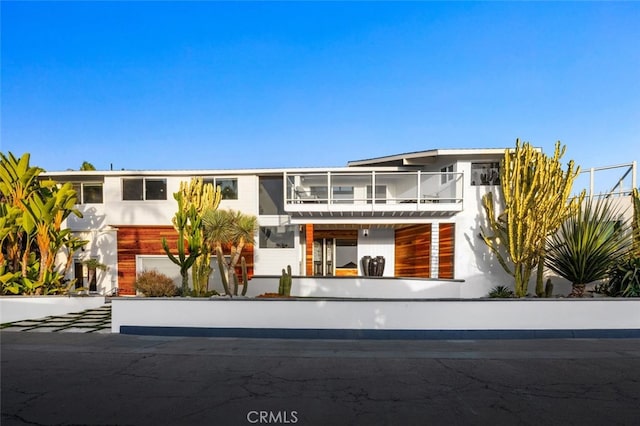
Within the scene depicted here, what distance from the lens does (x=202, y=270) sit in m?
11.8

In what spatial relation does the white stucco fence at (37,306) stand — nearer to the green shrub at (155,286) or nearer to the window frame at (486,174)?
the green shrub at (155,286)

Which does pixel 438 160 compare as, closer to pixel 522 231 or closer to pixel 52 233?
pixel 522 231

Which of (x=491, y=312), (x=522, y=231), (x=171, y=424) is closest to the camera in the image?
(x=171, y=424)

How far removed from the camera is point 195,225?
1041 centimetres

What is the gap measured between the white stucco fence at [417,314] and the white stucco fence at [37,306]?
629 cm

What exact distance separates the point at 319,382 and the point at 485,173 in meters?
11.3

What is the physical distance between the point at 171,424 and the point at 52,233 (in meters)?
11.3

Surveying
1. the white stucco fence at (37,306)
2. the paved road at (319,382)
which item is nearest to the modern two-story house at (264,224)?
the white stucco fence at (37,306)

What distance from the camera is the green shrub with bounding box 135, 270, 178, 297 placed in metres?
12.3

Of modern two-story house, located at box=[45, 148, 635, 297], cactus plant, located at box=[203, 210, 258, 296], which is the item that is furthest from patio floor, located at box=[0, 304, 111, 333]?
modern two-story house, located at box=[45, 148, 635, 297]

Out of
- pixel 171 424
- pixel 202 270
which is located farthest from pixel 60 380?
pixel 202 270

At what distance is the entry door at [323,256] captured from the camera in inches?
666

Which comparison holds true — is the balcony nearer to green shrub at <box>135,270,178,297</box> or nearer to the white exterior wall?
the white exterior wall

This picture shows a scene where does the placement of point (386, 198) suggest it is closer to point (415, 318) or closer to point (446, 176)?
point (446, 176)
